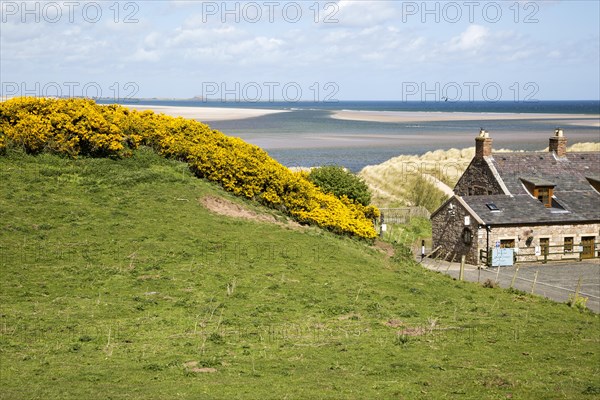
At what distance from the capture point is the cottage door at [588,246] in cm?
4969

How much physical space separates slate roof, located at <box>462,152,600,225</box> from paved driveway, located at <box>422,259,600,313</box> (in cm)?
306

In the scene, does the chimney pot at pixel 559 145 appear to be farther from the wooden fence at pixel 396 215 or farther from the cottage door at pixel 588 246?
the wooden fence at pixel 396 215

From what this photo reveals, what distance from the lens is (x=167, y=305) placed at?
2653cm

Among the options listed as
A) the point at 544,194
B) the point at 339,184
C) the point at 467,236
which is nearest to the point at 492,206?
the point at 467,236

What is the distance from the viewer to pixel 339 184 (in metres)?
44.8

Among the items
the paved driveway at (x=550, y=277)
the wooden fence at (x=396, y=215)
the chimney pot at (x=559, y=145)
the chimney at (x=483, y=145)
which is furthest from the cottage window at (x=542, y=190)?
the wooden fence at (x=396, y=215)

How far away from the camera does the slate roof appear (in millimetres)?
48781

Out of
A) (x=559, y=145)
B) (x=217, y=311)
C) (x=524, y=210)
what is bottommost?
(x=217, y=311)

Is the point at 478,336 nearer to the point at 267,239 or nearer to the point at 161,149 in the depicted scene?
the point at 267,239

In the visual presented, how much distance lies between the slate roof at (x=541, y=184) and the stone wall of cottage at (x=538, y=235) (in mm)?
460

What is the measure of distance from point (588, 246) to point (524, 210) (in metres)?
4.83

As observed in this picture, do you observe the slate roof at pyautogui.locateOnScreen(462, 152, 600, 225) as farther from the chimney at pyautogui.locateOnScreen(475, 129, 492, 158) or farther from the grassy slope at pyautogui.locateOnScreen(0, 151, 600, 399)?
the grassy slope at pyautogui.locateOnScreen(0, 151, 600, 399)

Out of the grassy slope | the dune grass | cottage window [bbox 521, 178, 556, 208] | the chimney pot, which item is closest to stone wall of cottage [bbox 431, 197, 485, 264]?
cottage window [bbox 521, 178, 556, 208]

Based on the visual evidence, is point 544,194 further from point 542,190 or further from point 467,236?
point 467,236
